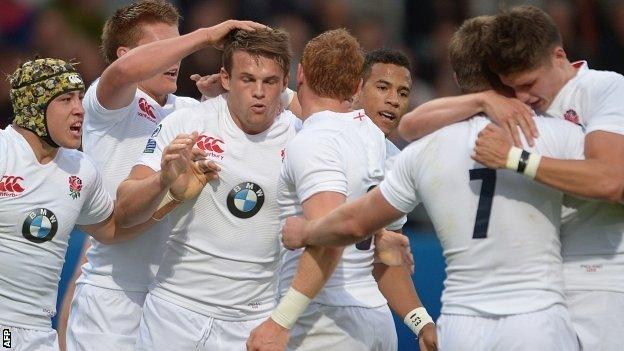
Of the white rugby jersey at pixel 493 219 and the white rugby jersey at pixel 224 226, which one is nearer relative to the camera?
the white rugby jersey at pixel 493 219

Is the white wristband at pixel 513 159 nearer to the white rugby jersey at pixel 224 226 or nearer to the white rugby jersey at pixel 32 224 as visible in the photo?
the white rugby jersey at pixel 224 226

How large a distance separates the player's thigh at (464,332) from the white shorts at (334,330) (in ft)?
2.83

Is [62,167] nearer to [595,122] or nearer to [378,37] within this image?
[595,122]

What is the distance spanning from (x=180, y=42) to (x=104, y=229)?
3.98ft

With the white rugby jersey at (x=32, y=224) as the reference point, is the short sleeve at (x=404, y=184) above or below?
above

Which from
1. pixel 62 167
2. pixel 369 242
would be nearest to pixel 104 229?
pixel 62 167

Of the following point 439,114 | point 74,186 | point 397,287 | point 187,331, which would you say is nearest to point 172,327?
point 187,331

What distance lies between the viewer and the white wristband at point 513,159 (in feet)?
15.3

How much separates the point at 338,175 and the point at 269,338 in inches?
34.7

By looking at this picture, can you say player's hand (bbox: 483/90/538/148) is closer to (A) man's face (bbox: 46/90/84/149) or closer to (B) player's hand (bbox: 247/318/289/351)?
(B) player's hand (bbox: 247/318/289/351)

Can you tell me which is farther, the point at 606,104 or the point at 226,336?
the point at 226,336

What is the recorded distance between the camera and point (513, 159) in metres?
4.66

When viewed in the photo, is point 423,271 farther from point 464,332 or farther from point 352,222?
point 464,332

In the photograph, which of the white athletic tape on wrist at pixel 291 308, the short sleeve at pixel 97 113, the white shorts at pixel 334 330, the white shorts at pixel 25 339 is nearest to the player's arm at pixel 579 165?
the white athletic tape on wrist at pixel 291 308
